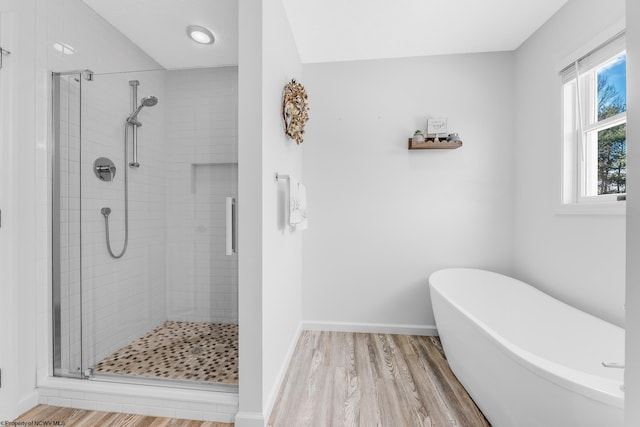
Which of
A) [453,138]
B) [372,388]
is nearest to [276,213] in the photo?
[372,388]

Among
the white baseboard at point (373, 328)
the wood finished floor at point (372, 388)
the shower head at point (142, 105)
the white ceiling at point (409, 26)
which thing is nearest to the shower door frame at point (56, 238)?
the shower head at point (142, 105)

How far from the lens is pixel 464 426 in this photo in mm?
1536

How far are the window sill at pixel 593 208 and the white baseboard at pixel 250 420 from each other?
2.25 metres

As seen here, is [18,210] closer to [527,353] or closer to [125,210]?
[125,210]

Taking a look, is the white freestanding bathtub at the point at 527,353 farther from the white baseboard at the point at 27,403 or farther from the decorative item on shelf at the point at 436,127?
the white baseboard at the point at 27,403

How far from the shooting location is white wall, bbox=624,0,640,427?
0.46 metres

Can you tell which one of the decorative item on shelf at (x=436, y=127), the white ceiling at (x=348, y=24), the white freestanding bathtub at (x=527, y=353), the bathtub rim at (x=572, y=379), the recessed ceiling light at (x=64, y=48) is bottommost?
the white freestanding bathtub at (x=527, y=353)

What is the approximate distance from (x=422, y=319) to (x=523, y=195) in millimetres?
1423

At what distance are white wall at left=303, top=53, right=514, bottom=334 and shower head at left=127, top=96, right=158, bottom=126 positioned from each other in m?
1.35

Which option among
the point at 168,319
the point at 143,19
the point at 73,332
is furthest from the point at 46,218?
the point at 143,19

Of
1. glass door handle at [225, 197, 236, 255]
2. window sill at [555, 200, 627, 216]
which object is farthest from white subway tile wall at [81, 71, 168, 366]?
window sill at [555, 200, 627, 216]

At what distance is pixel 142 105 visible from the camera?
6.37 feet

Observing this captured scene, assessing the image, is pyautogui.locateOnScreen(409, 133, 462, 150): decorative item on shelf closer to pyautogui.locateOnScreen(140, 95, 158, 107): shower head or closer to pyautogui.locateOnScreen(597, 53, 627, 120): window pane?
pyautogui.locateOnScreen(597, 53, 627, 120): window pane

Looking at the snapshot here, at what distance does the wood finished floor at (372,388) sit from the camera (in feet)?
5.23
